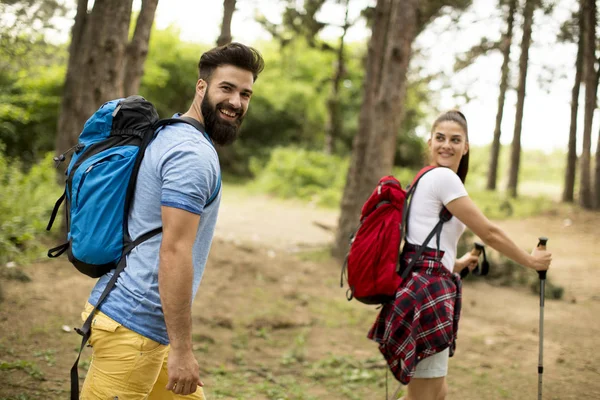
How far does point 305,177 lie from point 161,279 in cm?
1887

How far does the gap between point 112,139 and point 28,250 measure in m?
6.03

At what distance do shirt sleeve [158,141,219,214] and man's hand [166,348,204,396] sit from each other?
553 millimetres

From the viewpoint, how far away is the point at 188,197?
2164 mm

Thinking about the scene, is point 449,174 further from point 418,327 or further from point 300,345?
point 300,345

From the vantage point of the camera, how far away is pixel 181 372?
2.19 meters

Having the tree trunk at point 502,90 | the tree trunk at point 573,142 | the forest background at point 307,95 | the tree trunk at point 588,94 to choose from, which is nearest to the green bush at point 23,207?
the forest background at point 307,95

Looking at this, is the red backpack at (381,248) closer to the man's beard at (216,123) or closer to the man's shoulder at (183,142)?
the man's beard at (216,123)

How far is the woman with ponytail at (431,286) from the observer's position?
330cm

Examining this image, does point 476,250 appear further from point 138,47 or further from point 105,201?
point 138,47

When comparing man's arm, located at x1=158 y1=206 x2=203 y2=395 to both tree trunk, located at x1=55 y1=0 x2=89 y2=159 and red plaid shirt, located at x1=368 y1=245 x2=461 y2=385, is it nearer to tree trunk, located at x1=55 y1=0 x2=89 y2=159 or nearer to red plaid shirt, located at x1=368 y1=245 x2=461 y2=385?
red plaid shirt, located at x1=368 y1=245 x2=461 y2=385

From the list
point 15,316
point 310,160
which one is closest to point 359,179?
point 15,316

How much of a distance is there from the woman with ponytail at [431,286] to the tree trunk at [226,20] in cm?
631

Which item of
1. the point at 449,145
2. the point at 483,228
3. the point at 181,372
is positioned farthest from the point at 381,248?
the point at 181,372

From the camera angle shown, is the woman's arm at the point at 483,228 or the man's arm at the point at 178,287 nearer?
the man's arm at the point at 178,287
